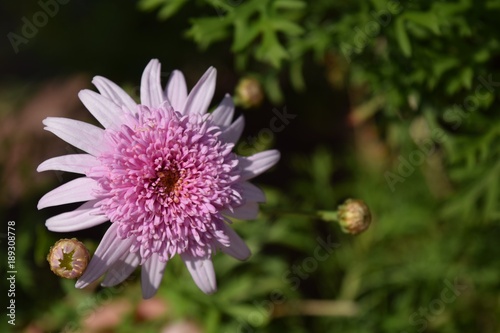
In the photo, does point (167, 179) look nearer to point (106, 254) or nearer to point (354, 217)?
point (106, 254)

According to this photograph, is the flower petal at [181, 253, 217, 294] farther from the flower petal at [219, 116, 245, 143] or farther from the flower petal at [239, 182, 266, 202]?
the flower petal at [219, 116, 245, 143]

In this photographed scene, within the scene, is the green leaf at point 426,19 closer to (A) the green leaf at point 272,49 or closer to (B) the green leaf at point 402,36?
(B) the green leaf at point 402,36

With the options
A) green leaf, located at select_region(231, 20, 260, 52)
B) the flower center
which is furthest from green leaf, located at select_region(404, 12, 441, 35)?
the flower center
